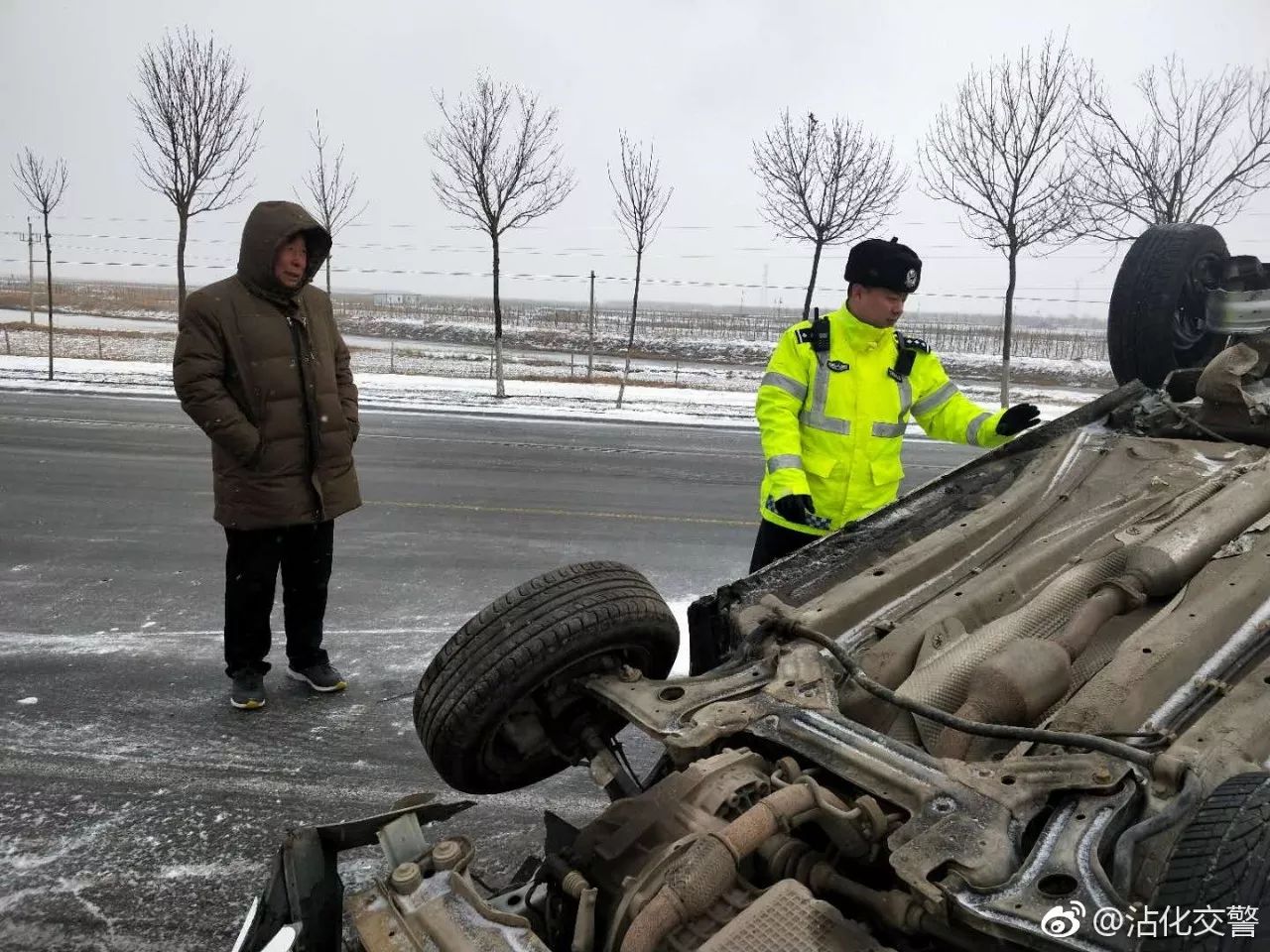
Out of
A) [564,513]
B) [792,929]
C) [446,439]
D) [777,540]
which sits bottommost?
[564,513]

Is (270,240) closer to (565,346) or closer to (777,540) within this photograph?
(777,540)

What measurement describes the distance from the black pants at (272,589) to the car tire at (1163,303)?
3.81m

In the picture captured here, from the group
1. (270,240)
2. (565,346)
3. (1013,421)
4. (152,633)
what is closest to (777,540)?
(1013,421)

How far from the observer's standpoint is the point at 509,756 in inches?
113

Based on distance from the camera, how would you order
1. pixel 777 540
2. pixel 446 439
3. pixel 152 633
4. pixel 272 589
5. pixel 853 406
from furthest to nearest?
pixel 446 439
pixel 152 633
pixel 272 589
pixel 777 540
pixel 853 406

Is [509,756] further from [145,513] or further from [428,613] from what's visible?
Result: [145,513]

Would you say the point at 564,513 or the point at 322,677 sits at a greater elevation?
the point at 564,513

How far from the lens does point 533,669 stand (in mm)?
2639

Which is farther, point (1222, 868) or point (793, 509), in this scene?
point (793, 509)

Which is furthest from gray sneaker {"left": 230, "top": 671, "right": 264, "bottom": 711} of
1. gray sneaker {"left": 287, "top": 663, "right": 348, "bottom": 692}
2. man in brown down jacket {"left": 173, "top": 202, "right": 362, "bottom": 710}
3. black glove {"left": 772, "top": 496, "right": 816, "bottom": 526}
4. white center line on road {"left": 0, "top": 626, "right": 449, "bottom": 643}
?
black glove {"left": 772, "top": 496, "right": 816, "bottom": 526}

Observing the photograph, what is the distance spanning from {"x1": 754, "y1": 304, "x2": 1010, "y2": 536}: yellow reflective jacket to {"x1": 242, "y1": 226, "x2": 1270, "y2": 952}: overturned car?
26 cm

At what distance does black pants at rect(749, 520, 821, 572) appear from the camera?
4121mm

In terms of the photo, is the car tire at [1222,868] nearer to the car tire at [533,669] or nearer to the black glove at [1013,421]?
the car tire at [533,669]

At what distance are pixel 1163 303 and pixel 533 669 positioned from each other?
3700 mm
